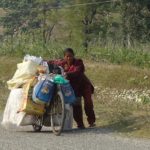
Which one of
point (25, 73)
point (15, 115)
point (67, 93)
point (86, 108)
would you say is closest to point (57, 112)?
point (67, 93)

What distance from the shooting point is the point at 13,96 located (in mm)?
11297

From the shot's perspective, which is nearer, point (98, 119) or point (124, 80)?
point (98, 119)

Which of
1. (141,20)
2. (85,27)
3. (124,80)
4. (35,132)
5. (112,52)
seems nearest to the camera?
(35,132)

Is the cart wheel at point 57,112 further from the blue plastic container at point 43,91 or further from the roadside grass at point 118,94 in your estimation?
the roadside grass at point 118,94

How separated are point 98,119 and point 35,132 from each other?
1.81m

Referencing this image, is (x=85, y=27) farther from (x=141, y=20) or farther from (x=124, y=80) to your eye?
(x=124, y=80)

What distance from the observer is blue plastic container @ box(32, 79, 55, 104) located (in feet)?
35.3

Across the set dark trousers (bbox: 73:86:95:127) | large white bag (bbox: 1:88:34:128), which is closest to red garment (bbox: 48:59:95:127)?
dark trousers (bbox: 73:86:95:127)

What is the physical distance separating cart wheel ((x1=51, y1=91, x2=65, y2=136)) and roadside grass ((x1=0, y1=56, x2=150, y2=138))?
1036mm

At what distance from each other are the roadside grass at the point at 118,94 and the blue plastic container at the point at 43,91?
137 cm

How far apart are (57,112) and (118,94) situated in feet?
31.0

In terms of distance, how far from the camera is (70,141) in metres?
9.82

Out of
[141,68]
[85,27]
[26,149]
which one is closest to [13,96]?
[26,149]

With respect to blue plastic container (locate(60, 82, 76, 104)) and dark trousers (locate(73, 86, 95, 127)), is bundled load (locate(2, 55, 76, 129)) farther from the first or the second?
dark trousers (locate(73, 86, 95, 127))
